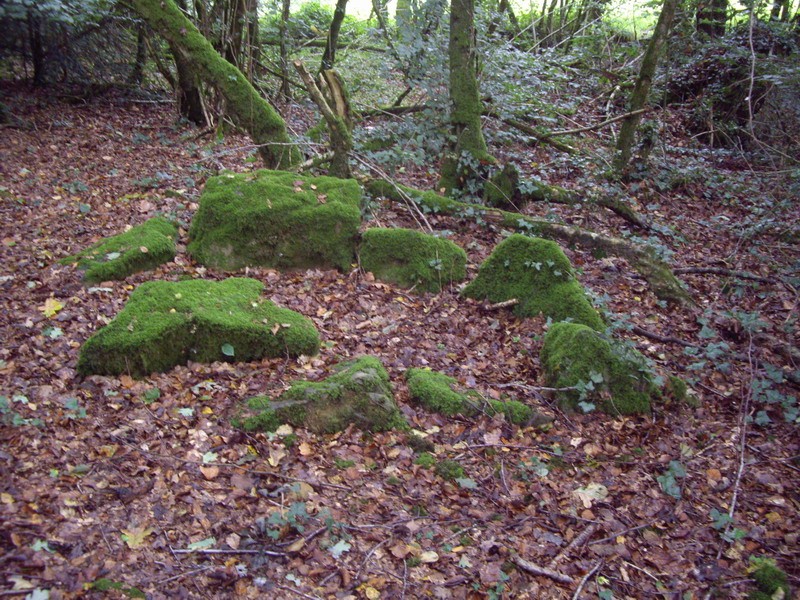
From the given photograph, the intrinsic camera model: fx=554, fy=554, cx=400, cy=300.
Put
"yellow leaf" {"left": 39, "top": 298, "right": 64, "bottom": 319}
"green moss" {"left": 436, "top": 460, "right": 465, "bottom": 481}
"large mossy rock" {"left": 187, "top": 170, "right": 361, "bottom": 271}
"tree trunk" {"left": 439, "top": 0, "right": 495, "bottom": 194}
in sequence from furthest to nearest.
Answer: "tree trunk" {"left": 439, "top": 0, "right": 495, "bottom": 194} < "large mossy rock" {"left": 187, "top": 170, "right": 361, "bottom": 271} < "yellow leaf" {"left": 39, "top": 298, "right": 64, "bottom": 319} < "green moss" {"left": 436, "top": 460, "right": 465, "bottom": 481}

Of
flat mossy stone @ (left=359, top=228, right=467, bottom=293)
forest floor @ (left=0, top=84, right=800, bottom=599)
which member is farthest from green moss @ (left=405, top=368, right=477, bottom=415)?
flat mossy stone @ (left=359, top=228, right=467, bottom=293)

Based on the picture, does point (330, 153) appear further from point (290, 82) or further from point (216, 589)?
point (216, 589)

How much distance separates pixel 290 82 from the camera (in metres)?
12.1

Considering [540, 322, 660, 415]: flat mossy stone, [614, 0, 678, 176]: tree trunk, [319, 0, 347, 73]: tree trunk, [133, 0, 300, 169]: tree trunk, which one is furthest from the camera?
[319, 0, 347, 73]: tree trunk

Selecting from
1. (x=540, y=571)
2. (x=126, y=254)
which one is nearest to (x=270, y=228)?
(x=126, y=254)

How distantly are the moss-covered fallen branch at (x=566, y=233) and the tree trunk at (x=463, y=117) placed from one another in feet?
3.05

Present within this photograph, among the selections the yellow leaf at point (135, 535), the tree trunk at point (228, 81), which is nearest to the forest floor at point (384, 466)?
the yellow leaf at point (135, 535)

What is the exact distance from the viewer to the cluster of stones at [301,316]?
14.4ft

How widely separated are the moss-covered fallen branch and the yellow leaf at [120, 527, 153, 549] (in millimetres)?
5807

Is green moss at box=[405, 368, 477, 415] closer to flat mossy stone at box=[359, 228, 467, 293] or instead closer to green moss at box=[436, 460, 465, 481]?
green moss at box=[436, 460, 465, 481]

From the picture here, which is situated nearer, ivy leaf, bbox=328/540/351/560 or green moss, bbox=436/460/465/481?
ivy leaf, bbox=328/540/351/560

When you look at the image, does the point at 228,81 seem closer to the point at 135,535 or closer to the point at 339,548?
the point at 135,535

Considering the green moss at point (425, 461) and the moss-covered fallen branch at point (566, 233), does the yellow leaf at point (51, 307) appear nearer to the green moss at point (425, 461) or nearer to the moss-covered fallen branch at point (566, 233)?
the green moss at point (425, 461)

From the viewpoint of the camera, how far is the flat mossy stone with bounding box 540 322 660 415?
4793mm
